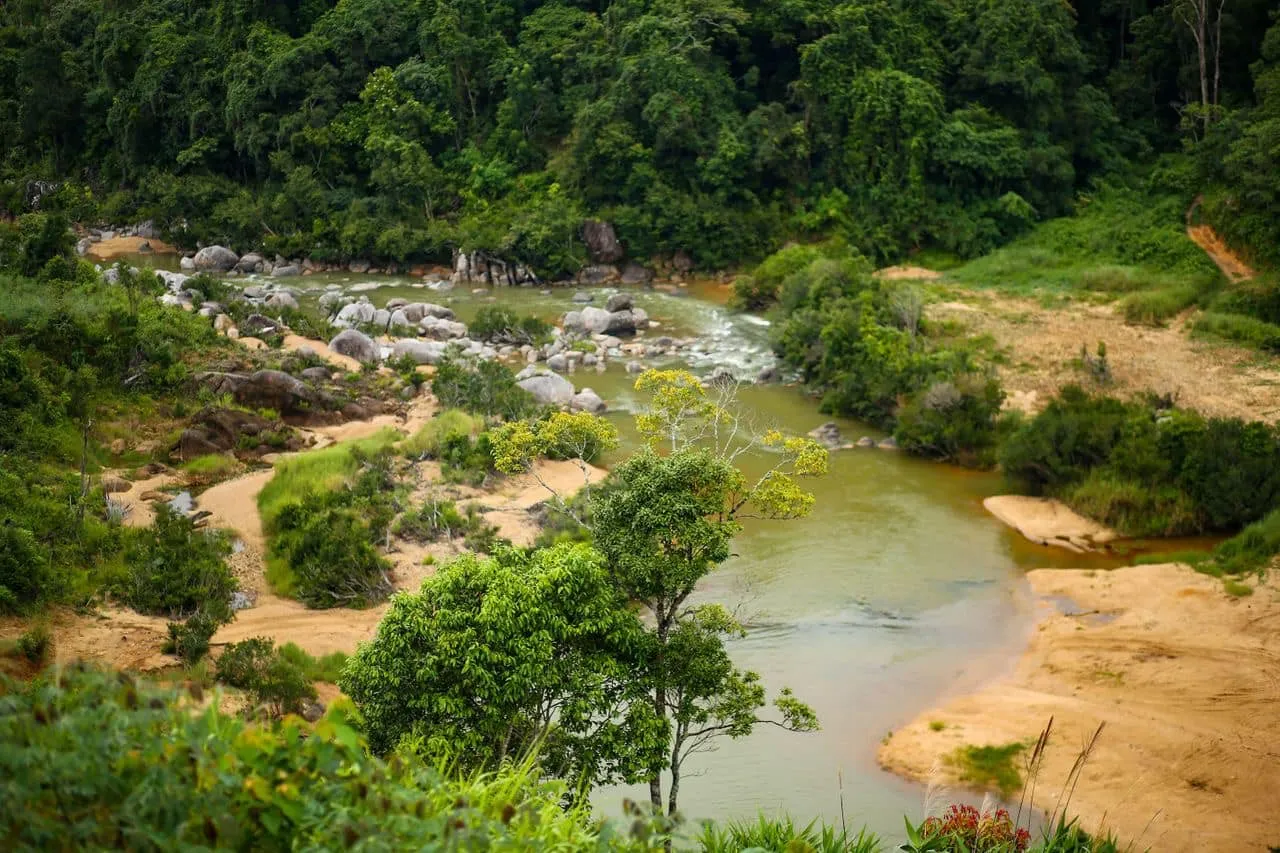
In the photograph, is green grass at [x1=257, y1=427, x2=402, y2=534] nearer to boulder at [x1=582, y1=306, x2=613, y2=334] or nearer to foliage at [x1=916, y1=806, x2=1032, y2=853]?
foliage at [x1=916, y1=806, x2=1032, y2=853]

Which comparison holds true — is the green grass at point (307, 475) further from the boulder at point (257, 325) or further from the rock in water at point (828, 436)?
the boulder at point (257, 325)

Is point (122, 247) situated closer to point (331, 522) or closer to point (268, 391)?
point (268, 391)

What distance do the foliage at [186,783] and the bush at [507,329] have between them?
25.2m

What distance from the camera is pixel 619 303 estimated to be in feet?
107

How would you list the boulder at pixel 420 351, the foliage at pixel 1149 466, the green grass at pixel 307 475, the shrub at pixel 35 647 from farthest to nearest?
1. the boulder at pixel 420 351
2. the foliage at pixel 1149 466
3. the green grass at pixel 307 475
4. the shrub at pixel 35 647

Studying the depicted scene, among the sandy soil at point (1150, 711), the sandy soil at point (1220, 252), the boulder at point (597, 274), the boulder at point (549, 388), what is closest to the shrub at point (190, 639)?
the sandy soil at point (1150, 711)

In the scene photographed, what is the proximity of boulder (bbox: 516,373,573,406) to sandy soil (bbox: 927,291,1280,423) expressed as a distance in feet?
29.9

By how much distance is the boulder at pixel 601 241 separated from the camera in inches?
1484

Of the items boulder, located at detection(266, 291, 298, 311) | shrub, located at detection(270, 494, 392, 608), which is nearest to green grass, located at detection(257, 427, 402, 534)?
shrub, located at detection(270, 494, 392, 608)

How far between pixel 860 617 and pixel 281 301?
21621mm

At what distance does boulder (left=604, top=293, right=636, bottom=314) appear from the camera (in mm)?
32562

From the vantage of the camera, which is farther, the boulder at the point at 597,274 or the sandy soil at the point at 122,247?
the sandy soil at the point at 122,247

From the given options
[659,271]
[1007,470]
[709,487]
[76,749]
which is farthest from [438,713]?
[659,271]

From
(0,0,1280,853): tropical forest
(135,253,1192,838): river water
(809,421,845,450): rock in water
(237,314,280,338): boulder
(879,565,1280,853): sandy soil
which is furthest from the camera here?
(237,314,280,338): boulder
